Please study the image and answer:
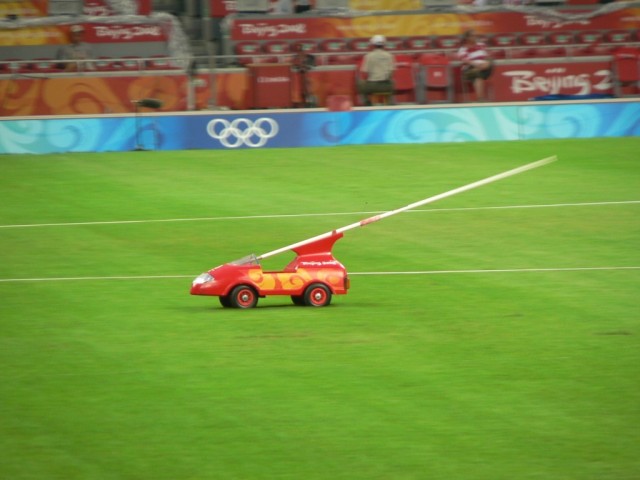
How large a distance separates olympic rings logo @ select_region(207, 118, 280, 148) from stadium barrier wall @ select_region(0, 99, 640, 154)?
0.02m

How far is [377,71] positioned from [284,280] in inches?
680

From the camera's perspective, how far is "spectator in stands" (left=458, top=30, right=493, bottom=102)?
27.6 metres

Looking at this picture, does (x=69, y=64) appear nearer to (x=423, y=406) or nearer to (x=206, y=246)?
(x=206, y=246)

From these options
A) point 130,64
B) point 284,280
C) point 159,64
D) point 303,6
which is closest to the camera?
point 284,280

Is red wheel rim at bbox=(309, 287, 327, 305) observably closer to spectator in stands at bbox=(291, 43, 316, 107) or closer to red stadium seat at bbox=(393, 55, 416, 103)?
spectator in stands at bbox=(291, 43, 316, 107)

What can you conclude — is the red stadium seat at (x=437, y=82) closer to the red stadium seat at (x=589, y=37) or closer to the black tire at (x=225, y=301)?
the red stadium seat at (x=589, y=37)

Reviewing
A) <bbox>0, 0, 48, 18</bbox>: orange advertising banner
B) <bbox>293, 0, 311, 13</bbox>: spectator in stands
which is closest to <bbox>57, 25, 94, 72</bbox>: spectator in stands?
<bbox>0, 0, 48, 18</bbox>: orange advertising banner

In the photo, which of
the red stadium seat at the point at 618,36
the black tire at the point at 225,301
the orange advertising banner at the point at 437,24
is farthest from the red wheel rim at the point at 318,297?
the red stadium seat at the point at 618,36

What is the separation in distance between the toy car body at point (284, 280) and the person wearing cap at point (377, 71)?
1692 cm

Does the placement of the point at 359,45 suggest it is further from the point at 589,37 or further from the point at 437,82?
the point at 589,37

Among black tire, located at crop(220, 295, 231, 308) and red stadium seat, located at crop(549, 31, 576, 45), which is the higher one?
black tire, located at crop(220, 295, 231, 308)

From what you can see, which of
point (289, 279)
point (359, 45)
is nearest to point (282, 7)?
point (359, 45)

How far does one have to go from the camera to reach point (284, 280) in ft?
34.4

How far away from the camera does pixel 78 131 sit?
24297mm
